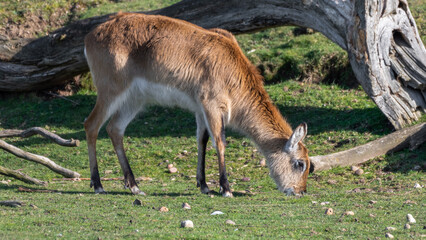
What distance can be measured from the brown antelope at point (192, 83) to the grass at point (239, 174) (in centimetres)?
59

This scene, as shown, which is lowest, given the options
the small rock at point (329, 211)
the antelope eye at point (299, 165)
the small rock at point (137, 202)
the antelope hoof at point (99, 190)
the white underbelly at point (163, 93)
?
the antelope hoof at point (99, 190)

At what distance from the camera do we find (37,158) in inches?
333

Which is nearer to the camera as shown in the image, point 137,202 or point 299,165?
point 137,202

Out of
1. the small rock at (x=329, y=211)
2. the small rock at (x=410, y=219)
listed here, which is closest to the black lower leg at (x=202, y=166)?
the small rock at (x=329, y=211)

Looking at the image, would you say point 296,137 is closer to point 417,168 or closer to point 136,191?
point 136,191

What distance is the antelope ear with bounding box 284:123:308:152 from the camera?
24.4 ft

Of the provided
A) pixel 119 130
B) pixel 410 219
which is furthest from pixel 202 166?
pixel 410 219

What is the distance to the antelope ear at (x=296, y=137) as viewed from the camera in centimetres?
745

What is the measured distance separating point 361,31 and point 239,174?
326 cm

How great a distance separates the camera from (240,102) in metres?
7.90

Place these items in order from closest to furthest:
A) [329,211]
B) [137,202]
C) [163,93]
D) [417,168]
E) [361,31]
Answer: [329,211]
[137,202]
[163,93]
[417,168]
[361,31]

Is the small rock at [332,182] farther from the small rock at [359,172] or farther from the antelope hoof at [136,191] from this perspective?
the antelope hoof at [136,191]

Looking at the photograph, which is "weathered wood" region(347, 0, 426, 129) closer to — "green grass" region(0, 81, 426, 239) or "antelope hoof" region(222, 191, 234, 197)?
"green grass" region(0, 81, 426, 239)

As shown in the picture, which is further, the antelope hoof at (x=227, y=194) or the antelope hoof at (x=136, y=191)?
the antelope hoof at (x=136, y=191)
